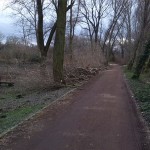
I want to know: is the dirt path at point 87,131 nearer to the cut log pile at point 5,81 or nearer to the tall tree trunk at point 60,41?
the tall tree trunk at point 60,41

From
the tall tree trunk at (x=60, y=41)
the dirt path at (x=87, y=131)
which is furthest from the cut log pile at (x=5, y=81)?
the dirt path at (x=87, y=131)

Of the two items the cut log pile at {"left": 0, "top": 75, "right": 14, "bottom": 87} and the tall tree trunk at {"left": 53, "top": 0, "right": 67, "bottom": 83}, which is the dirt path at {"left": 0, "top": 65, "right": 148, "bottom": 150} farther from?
the cut log pile at {"left": 0, "top": 75, "right": 14, "bottom": 87}

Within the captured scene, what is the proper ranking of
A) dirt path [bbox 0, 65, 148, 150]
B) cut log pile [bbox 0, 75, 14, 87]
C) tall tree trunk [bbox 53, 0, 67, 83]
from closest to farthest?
dirt path [bbox 0, 65, 148, 150] < tall tree trunk [bbox 53, 0, 67, 83] < cut log pile [bbox 0, 75, 14, 87]

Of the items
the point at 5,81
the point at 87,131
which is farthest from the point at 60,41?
the point at 87,131

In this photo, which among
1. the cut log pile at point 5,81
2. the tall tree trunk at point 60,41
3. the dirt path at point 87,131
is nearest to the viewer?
the dirt path at point 87,131

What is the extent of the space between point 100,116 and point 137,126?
197 centimetres

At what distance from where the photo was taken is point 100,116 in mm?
13578

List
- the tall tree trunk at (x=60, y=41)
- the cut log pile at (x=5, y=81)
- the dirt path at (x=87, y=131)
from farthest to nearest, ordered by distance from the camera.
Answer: the cut log pile at (x=5, y=81), the tall tree trunk at (x=60, y=41), the dirt path at (x=87, y=131)

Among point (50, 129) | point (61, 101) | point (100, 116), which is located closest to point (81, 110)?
point (100, 116)

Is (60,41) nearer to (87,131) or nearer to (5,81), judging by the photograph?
(5,81)

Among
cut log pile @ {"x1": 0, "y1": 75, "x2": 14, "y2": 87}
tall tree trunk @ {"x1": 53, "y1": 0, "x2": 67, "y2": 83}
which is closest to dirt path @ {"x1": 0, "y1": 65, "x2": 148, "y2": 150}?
tall tree trunk @ {"x1": 53, "y1": 0, "x2": 67, "y2": 83}

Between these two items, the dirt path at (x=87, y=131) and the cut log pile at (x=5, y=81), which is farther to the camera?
the cut log pile at (x=5, y=81)

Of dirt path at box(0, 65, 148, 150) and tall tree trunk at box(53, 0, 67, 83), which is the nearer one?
dirt path at box(0, 65, 148, 150)

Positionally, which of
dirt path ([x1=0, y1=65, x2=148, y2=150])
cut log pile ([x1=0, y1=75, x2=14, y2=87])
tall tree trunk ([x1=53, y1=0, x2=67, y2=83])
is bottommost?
cut log pile ([x1=0, y1=75, x2=14, y2=87])
